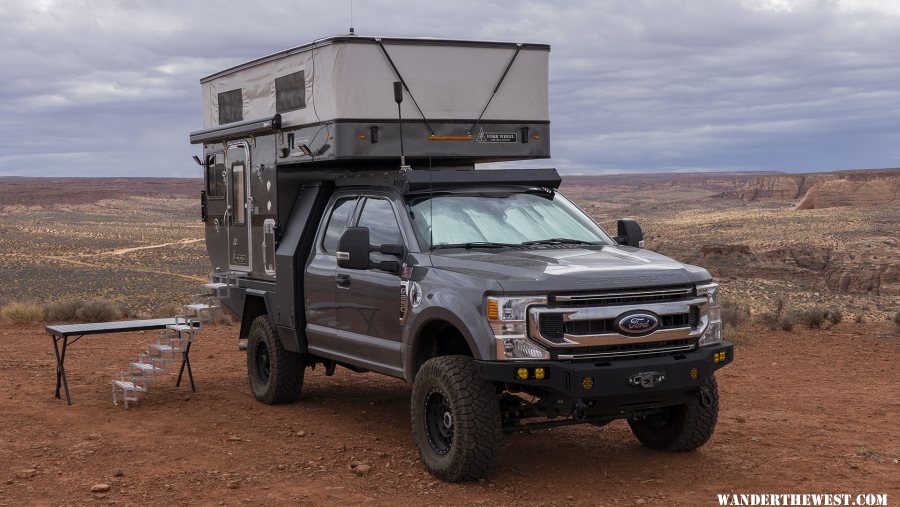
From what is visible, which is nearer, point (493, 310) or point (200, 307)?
point (493, 310)

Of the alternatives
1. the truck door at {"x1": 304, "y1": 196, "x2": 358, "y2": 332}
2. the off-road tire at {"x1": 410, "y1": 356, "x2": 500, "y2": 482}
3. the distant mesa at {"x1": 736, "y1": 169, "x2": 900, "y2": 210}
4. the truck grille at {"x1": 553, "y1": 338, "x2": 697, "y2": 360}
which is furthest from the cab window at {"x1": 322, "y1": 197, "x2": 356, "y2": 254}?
the distant mesa at {"x1": 736, "y1": 169, "x2": 900, "y2": 210}

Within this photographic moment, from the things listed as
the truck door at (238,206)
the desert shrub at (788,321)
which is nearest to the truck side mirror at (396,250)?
the truck door at (238,206)

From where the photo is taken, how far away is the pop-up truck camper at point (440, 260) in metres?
7.00

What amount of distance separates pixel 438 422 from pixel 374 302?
1312 mm

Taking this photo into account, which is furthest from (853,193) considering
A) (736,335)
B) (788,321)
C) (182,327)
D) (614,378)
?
(614,378)

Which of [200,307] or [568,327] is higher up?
[568,327]

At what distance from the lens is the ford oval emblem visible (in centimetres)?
698

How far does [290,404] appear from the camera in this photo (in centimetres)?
1063

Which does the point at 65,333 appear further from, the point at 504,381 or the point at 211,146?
the point at 504,381

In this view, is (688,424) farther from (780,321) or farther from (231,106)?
(780,321)

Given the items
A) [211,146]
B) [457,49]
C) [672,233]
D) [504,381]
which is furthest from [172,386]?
[672,233]

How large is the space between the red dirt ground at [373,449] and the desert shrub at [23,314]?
227 inches

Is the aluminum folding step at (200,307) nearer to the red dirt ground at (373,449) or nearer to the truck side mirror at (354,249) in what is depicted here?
the red dirt ground at (373,449)

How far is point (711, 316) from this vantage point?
758cm
